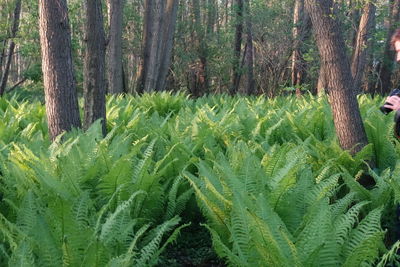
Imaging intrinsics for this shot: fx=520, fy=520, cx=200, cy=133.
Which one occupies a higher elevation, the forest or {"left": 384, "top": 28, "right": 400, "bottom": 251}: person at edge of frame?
{"left": 384, "top": 28, "right": 400, "bottom": 251}: person at edge of frame

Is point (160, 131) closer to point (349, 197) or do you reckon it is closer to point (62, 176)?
point (62, 176)

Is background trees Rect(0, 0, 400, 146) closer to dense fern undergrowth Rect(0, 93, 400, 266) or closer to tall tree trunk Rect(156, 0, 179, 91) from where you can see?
tall tree trunk Rect(156, 0, 179, 91)

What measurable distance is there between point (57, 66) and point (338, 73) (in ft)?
9.53

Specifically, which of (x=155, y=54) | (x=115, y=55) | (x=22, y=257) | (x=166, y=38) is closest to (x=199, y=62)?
(x=166, y=38)

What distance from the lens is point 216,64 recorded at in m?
23.0

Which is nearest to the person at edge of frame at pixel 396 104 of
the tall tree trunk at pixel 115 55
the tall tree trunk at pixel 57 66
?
the tall tree trunk at pixel 57 66

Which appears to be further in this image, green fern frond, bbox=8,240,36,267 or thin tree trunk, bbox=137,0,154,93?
thin tree trunk, bbox=137,0,154,93

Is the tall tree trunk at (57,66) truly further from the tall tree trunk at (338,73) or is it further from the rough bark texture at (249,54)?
the rough bark texture at (249,54)

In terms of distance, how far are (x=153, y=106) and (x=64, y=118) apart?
4.49 m

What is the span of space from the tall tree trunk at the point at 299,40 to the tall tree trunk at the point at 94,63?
11.4 meters

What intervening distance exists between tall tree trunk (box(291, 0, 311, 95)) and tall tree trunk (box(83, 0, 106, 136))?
11.4m

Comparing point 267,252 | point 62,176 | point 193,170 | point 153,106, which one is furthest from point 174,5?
point 267,252

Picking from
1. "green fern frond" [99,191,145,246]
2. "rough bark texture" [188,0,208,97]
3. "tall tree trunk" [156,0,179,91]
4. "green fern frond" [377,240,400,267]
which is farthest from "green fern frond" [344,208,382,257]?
"rough bark texture" [188,0,208,97]

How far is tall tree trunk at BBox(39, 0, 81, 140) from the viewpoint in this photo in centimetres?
545
